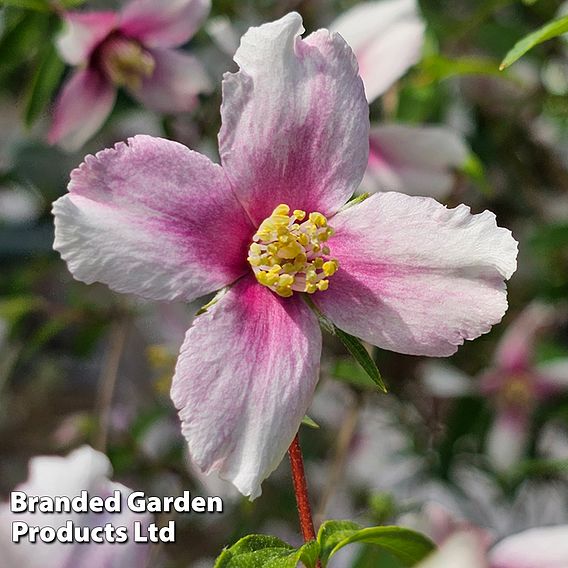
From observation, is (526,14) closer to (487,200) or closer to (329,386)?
(487,200)

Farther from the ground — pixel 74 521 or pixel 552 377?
pixel 74 521

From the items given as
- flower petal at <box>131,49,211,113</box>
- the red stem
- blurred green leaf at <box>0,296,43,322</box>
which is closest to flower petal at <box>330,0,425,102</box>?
flower petal at <box>131,49,211,113</box>

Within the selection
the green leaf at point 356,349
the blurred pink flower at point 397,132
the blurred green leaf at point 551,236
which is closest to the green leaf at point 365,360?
the green leaf at point 356,349

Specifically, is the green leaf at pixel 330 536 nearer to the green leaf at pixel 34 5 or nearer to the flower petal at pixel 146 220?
the flower petal at pixel 146 220

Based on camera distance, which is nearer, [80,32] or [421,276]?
[421,276]

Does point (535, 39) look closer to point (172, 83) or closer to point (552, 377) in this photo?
point (172, 83)

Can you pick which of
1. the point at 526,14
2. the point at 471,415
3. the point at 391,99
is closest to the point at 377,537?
the point at 391,99

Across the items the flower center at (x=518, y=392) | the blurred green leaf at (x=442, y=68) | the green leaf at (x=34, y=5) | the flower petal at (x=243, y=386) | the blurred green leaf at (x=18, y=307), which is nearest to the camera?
the flower petal at (x=243, y=386)

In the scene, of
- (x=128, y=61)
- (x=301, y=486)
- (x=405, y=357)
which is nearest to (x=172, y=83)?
(x=128, y=61)

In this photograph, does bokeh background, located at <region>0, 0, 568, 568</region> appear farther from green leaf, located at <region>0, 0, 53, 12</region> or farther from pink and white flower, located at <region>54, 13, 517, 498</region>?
pink and white flower, located at <region>54, 13, 517, 498</region>
